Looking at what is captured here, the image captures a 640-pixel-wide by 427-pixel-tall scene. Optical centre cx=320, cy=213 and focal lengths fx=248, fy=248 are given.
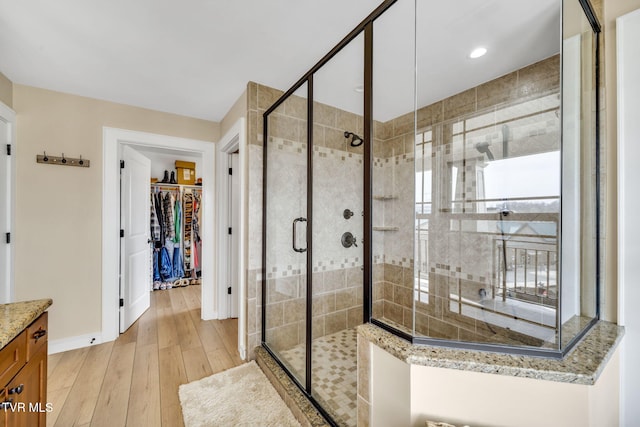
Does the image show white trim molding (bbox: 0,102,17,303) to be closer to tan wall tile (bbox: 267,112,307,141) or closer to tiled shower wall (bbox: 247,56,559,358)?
tiled shower wall (bbox: 247,56,559,358)

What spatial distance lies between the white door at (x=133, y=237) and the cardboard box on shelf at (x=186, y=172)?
4.65ft

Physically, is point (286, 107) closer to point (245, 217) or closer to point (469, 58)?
point (245, 217)

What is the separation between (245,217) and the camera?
228 centimetres

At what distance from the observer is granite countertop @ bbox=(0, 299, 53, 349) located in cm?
89

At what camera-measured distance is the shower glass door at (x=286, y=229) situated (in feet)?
6.59

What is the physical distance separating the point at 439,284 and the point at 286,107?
2.14m

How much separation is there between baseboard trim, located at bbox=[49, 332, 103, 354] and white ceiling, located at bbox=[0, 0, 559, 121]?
2347 mm

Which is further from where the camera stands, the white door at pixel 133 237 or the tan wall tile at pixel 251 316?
the white door at pixel 133 237

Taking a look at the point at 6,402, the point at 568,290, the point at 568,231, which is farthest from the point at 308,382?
the point at 568,231

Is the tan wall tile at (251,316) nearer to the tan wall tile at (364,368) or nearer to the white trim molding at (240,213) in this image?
the white trim molding at (240,213)

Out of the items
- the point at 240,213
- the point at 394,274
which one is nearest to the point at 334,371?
the point at 394,274

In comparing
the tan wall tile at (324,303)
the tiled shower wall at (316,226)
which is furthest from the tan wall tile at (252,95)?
the tan wall tile at (324,303)

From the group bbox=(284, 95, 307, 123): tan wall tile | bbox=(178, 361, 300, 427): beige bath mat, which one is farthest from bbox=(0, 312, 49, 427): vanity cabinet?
bbox=(284, 95, 307, 123): tan wall tile

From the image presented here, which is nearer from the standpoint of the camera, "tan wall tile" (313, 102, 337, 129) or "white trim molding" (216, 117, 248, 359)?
"tan wall tile" (313, 102, 337, 129)
